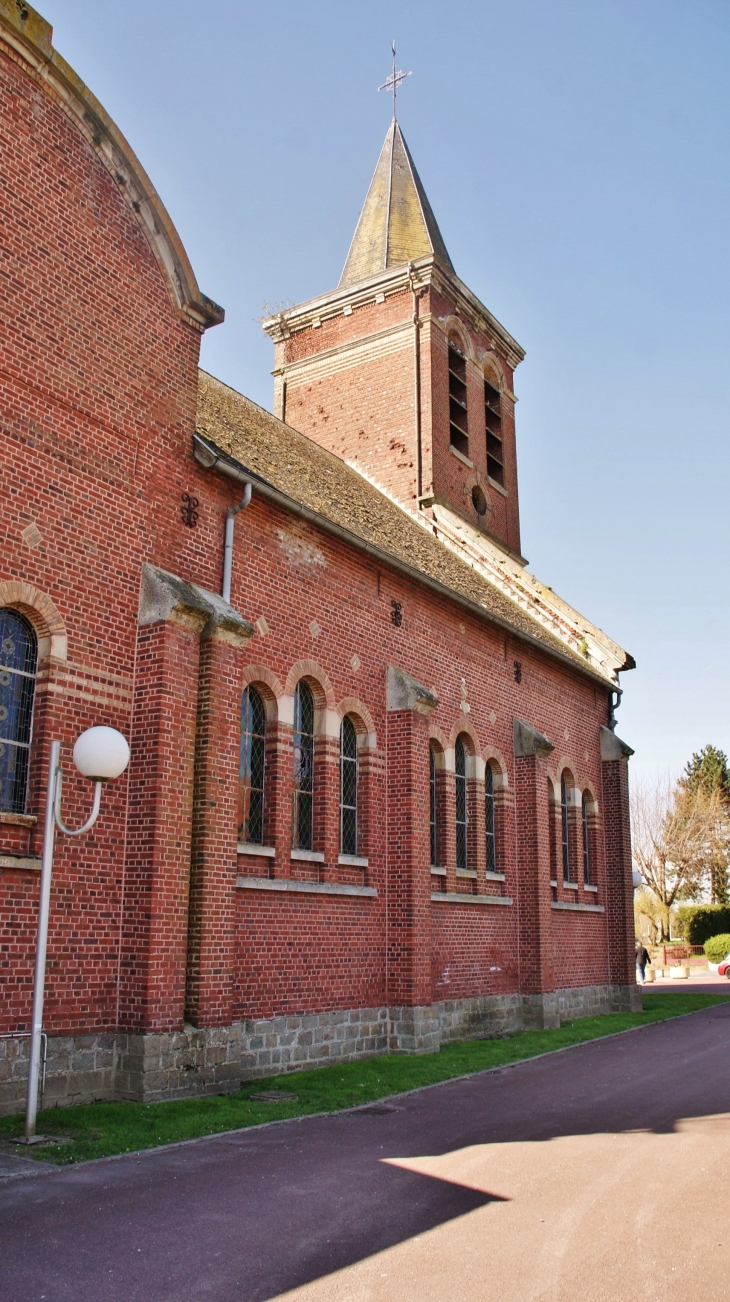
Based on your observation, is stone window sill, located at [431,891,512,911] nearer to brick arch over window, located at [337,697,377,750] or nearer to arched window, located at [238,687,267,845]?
brick arch over window, located at [337,697,377,750]

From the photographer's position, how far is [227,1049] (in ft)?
35.6

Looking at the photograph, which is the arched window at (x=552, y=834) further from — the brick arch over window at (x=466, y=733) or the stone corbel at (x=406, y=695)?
the stone corbel at (x=406, y=695)

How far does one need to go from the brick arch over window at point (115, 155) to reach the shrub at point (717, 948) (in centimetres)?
3859

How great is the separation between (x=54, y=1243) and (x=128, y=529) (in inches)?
285

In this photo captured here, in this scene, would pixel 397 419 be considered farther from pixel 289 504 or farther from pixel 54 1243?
pixel 54 1243

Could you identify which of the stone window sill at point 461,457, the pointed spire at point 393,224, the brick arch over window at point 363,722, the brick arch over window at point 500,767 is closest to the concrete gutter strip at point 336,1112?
the brick arch over window at point 363,722

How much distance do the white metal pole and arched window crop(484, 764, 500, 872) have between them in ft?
37.0

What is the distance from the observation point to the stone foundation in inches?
377

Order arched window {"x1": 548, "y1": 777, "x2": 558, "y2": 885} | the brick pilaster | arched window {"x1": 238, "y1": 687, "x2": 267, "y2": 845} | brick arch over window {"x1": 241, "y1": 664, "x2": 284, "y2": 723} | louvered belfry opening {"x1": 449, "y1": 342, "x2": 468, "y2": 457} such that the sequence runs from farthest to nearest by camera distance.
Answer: louvered belfry opening {"x1": 449, "y1": 342, "x2": 468, "y2": 457} < arched window {"x1": 548, "y1": 777, "x2": 558, "y2": 885} < brick arch over window {"x1": 241, "y1": 664, "x2": 284, "y2": 723} < arched window {"x1": 238, "y1": 687, "x2": 267, "y2": 845} < the brick pilaster

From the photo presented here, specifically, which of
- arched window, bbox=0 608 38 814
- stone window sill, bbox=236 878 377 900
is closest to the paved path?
stone window sill, bbox=236 878 377 900

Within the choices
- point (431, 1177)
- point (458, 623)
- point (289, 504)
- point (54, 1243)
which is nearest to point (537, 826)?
point (458, 623)

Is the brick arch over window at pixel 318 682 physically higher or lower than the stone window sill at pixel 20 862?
higher

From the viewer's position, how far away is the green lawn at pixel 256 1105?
8336mm

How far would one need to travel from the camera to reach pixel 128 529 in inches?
449
